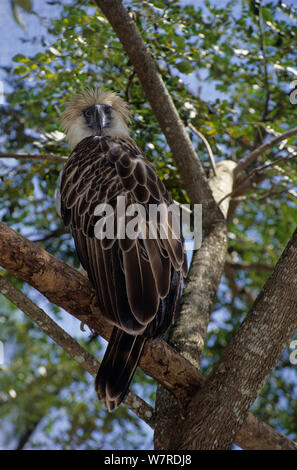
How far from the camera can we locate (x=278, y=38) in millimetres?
5180

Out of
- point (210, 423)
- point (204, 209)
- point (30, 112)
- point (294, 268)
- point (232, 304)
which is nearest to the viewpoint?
point (210, 423)

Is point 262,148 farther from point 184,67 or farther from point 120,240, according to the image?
point 120,240

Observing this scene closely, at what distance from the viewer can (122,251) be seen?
10.6 ft

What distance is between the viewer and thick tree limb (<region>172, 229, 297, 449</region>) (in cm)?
298

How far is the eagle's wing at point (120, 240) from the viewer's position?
311 centimetres

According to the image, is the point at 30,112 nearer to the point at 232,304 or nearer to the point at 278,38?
the point at 278,38

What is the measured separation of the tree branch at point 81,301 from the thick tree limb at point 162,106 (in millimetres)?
1764

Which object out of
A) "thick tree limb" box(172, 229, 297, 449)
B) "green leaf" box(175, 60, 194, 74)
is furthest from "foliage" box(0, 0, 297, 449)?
"thick tree limb" box(172, 229, 297, 449)

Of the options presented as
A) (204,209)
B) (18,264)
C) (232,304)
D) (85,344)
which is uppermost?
(18,264)

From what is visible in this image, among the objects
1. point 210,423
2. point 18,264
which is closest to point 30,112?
point 18,264

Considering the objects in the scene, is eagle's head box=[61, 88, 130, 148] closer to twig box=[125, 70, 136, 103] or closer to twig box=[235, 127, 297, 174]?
twig box=[125, 70, 136, 103]

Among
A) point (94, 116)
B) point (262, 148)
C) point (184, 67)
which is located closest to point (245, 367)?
point (262, 148)

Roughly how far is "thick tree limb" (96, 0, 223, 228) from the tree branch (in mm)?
1764

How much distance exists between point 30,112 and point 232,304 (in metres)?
3.40
